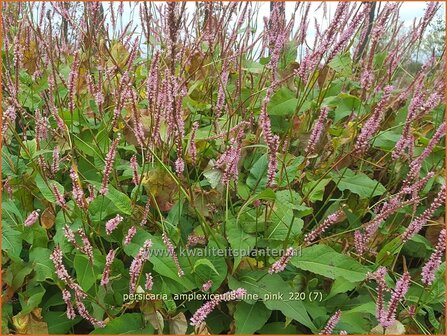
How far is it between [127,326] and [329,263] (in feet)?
1.69

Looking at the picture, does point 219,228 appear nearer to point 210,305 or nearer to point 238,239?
point 238,239

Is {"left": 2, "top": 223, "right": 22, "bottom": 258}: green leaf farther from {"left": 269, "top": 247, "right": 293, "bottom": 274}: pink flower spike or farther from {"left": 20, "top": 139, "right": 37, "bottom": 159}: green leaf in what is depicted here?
{"left": 269, "top": 247, "right": 293, "bottom": 274}: pink flower spike

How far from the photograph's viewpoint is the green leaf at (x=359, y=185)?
1.42 metres

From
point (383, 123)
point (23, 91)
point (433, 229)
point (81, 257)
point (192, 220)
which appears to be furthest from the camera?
point (23, 91)

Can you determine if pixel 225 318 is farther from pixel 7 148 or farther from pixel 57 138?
pixel 7 148

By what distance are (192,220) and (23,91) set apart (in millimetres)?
927

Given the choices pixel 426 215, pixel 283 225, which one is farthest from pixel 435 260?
pixel 283 225

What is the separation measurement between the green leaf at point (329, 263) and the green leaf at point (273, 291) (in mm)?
69

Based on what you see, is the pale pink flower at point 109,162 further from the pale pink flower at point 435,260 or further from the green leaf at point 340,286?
the pale pink flower at point 435,260

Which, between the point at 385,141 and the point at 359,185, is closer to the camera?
the point at 359,185

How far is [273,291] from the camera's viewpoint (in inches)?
47.5

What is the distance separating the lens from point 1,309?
4.08 feet

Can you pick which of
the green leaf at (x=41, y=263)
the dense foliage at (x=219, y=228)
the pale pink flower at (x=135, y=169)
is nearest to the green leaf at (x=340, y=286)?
the dense foliage at (x=219, y=228)

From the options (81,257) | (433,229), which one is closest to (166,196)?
(81,257)
